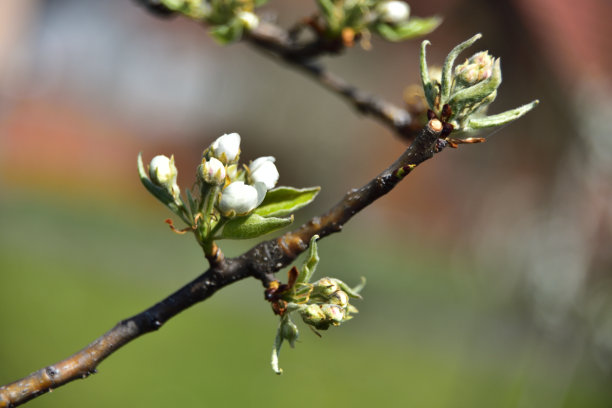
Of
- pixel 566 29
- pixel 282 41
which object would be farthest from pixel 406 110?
pixel 566 29

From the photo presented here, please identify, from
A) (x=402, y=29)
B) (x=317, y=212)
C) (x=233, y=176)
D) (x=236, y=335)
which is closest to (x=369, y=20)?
(x=402, y=29)

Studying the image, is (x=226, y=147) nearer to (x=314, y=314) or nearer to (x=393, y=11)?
(x=314, y=314)

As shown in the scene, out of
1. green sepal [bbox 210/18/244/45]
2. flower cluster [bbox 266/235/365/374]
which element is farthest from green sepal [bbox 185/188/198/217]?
green sepal [bbox 210/18/244/45]

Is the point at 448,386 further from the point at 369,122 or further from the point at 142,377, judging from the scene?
the point at 369,122

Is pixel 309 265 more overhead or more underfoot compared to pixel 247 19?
more underfoot

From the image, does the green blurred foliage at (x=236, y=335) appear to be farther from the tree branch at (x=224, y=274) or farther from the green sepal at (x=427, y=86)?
the green sepal at (x=427, y=86)

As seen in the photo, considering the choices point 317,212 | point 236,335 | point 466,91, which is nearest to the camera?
point 466,91

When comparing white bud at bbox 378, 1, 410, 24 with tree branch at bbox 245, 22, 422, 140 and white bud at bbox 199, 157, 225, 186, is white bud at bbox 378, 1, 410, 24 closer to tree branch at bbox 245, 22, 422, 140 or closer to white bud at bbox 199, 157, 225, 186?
tree branch at bbox 245, 22, 422, 140
